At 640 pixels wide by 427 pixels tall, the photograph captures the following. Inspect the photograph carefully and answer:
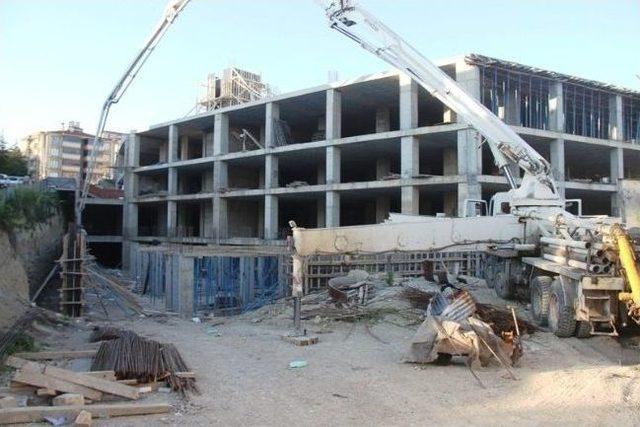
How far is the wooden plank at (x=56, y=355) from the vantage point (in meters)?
9.48

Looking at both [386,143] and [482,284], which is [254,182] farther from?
[482,284]

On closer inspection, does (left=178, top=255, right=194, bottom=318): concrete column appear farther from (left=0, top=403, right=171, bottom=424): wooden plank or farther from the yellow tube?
the yellow tube

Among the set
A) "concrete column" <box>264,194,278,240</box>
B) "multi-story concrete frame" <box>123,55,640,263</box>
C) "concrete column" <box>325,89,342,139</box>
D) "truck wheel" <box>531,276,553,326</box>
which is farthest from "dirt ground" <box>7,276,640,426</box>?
"concrete column" <box>264,194,278,240</box>

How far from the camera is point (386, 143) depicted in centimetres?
2969

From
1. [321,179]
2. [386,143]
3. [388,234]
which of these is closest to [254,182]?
[321,179]

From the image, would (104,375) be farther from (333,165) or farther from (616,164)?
(616,164)

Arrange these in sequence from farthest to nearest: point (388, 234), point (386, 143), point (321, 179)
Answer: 1. point (321, 179)
2. point (386, 143)
3. point (388, 234)

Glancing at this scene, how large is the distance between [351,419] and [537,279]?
710cm

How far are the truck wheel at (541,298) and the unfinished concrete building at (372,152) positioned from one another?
1270 centimetres

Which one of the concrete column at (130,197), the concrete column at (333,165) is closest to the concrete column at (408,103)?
the concrete column at (333,165)

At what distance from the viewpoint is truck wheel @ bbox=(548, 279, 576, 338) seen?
35.2 ft

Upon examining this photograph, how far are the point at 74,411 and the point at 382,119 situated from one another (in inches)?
1112

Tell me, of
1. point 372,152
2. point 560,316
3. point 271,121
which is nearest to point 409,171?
point 372,152

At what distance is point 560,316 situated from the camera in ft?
35.4
